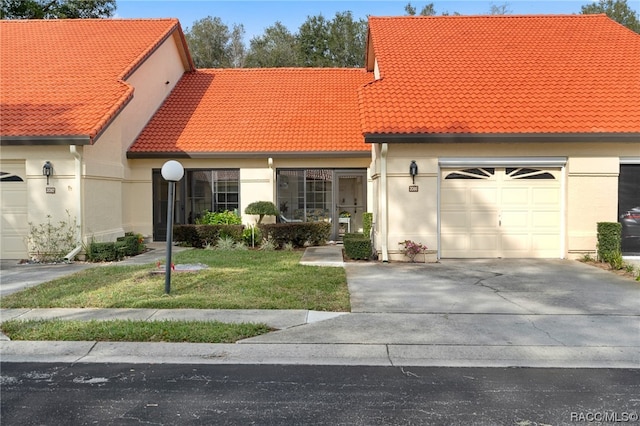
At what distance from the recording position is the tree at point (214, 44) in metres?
38.0

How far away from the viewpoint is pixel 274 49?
3822 cm

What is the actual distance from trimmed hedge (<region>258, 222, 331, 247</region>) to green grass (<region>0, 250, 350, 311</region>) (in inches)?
125

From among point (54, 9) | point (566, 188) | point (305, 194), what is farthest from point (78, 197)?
point (54, 9)

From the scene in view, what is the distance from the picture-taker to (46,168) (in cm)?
1257

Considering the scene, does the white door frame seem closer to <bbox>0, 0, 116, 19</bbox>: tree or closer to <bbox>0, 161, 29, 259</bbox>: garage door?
<bbox>0, 161, 29, 259</bbox>: garage door

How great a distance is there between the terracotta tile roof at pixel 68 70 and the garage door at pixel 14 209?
1.21 meters

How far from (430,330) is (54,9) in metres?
31.7

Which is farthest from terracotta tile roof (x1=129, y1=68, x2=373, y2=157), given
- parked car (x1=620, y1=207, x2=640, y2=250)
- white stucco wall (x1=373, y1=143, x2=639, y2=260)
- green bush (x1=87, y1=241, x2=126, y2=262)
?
parked car (x1=620, y1=207, x2=640, y2=250)

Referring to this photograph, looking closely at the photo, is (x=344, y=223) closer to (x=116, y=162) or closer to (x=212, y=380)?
(x=116, y=162)

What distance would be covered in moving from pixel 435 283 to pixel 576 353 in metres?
4.08

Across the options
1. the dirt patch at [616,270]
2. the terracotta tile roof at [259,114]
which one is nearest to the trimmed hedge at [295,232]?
the terracotta tile roof at [259,114]

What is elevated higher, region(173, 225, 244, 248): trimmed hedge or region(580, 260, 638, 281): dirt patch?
region(173, 225, 244, 248): trimmed hedge

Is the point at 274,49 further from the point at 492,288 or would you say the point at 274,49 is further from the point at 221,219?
the point at 492,288

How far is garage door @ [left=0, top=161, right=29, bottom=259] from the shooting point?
42.6 ft
